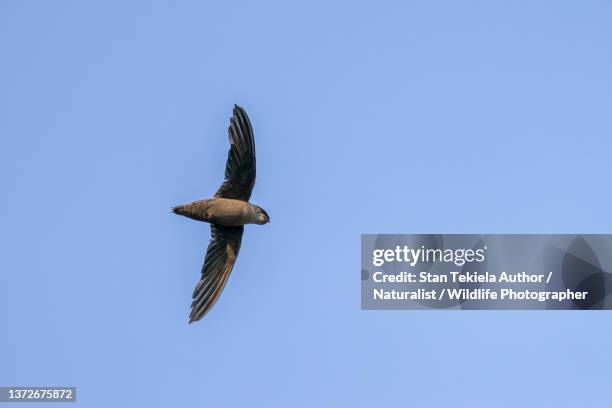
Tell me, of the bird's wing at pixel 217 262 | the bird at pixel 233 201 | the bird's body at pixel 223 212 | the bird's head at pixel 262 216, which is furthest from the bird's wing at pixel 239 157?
the bird's wing at pixel 217 262

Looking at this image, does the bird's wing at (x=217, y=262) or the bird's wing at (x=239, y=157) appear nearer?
the bird's wing at (x=239, y=157)

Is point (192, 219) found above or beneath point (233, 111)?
beneath

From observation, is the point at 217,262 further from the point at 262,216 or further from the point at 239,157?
the point at 239,157

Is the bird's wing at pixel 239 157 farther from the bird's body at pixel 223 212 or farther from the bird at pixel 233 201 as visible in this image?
the bird's body at pixel 223 212

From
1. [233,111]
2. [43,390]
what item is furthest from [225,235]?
[43,390]

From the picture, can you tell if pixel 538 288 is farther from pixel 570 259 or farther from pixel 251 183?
pixel 251 183

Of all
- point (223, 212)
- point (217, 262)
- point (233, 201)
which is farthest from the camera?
point (217, 262)

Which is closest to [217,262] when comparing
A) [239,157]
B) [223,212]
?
[223,212]
